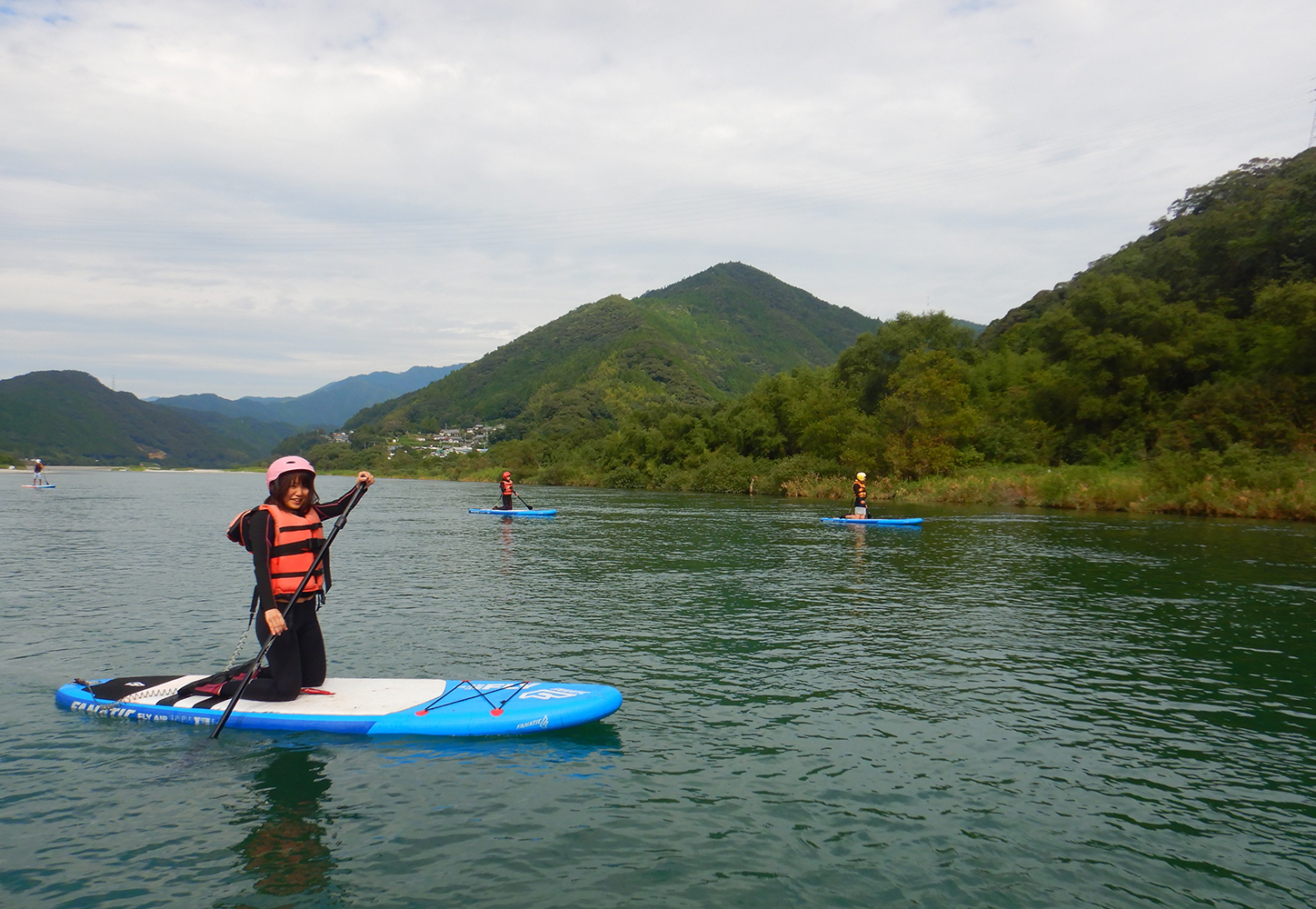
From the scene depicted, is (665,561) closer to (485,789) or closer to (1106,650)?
(1106,650)

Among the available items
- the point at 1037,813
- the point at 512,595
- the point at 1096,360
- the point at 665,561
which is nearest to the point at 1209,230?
the point at 1096,360

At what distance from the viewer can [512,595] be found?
18500 millimetres

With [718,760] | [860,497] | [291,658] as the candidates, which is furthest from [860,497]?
[291,658]

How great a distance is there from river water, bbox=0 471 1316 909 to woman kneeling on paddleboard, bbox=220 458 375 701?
0.69m

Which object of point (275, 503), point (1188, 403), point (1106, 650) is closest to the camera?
point (275, 503)

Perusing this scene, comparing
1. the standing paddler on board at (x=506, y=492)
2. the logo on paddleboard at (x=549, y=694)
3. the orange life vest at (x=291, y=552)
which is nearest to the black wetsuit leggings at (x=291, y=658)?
the orange life vest at (x=291, y=552)

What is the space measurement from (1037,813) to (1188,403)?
5714 cm

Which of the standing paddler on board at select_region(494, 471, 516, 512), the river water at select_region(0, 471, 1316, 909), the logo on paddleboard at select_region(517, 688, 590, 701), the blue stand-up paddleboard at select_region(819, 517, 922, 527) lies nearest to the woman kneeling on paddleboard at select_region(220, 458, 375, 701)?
the river water at select_region(0, 471, 1316, 909)

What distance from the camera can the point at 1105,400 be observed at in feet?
198

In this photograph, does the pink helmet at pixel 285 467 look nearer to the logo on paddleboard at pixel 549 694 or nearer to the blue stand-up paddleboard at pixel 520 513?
the logo on paddleboard at pixel 549 694

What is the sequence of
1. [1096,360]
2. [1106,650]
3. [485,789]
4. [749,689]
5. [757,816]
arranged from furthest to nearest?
1. [1096,360]
2. [1106,650]
3. [749,689]
4. [485,789]
5. [757,816]

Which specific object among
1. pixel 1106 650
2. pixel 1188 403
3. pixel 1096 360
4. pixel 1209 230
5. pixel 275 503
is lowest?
pixel 1106 650

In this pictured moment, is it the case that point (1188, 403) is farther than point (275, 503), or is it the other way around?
point (1188, 403)

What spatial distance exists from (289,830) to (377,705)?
2.29m
